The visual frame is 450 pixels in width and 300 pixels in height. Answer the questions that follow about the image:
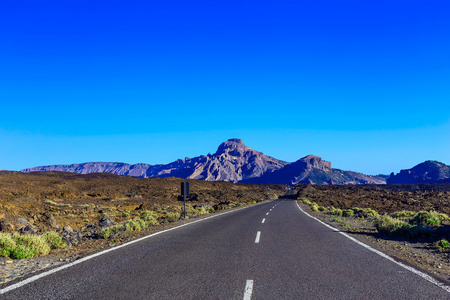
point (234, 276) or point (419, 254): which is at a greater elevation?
point (234, 276)

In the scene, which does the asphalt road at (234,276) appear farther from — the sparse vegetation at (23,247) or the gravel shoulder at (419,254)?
the sparse vegetation at (23,247)

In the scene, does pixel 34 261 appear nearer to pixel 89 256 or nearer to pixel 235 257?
pixel 89 256

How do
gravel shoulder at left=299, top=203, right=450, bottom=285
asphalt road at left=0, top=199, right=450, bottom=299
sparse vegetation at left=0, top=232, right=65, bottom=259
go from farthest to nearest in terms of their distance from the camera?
sparse vegetation at left=0, top=232, right=65, bottom=259 < gravel shoulder at left=299, top=203, right=450, bottom=285 < asphalt road at left=0, top=199, right=450, bottom=299

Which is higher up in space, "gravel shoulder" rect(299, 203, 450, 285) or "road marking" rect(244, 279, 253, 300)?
"road marking" rect(244, 279, 253, 300)

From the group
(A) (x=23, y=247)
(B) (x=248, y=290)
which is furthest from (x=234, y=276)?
(A) (x=23, y=247)

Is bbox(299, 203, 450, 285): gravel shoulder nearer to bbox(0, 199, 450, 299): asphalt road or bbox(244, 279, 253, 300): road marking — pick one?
bbox(0, 199, 450, 299): asphalt road

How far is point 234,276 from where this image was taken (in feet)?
20.5

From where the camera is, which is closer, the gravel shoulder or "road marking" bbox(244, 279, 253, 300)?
"road marking" bbox(244, 279, 253, 300)

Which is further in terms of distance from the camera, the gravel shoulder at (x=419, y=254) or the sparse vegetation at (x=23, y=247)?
the sparse vegetation at (x=23, y=247)

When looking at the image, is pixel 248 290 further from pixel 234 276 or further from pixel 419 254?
pixel 419 254

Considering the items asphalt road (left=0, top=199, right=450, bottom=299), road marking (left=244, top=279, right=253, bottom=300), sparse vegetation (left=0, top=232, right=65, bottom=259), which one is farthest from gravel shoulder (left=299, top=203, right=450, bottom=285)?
sparse vegetation (left=0, top=232, right=65, bottom=259)

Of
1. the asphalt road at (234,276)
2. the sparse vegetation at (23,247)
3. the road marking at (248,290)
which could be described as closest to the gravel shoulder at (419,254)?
the asphalt road at (234,276)

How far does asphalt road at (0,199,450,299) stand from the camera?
517 cm

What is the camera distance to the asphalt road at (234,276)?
5168 millimetres
